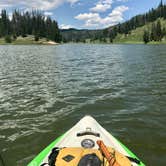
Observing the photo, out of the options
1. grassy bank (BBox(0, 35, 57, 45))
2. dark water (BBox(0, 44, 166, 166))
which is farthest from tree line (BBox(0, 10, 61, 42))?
dark water (BBox(0, 44, 166, 166))

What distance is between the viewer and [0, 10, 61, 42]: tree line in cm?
17062

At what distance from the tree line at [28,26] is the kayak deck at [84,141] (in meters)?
161

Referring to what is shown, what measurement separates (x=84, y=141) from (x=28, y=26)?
182 meters

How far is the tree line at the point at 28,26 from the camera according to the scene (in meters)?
171

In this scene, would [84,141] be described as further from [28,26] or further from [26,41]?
[28,26]

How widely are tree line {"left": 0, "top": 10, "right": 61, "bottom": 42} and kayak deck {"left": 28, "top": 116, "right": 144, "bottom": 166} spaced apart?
16130 cm

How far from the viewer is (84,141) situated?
685cm

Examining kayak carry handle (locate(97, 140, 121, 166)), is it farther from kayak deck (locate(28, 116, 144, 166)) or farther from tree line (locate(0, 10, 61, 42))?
tree line (locate(0, 10, 61, 42))

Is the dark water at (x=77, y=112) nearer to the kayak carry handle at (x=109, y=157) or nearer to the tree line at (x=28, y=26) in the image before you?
the kayak carry handle at (x=109, y=157)

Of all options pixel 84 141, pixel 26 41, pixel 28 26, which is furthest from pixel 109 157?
pixel 28 26

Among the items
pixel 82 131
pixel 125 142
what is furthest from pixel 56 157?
pixel 125 142

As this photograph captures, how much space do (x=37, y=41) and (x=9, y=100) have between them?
14820 centimetres

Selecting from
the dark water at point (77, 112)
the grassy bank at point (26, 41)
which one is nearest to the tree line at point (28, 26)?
the grassy bank at point (26, 41)

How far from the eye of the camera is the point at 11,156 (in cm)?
845
